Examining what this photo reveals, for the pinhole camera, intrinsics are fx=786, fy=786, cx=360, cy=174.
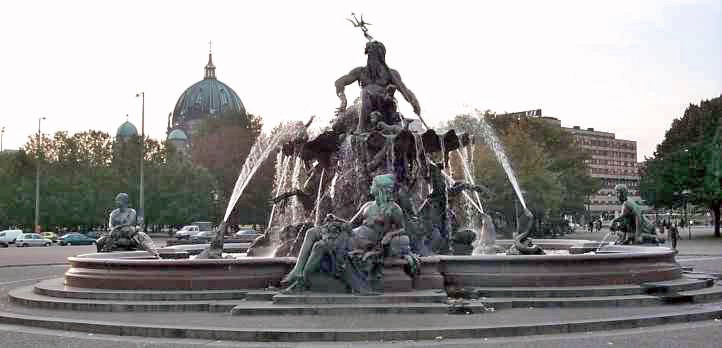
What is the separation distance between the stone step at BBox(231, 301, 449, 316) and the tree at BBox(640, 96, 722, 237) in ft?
149

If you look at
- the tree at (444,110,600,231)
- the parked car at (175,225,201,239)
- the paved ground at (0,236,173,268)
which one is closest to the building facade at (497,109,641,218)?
the tree at (444,110,600,231)

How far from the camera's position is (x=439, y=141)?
18969 millimetres

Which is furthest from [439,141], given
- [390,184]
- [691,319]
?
[691,319]

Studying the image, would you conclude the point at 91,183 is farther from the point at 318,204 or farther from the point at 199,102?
the point at 199,102

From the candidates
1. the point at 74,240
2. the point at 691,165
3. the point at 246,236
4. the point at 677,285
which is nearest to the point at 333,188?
the point at 677,285

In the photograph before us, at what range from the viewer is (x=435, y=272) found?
13492 mm

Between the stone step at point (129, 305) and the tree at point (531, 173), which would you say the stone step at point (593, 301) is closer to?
the stone step at point (129, 305)

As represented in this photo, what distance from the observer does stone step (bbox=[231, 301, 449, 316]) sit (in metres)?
11.6

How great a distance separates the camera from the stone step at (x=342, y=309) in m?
11.6

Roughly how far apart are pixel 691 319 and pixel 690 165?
4730cm

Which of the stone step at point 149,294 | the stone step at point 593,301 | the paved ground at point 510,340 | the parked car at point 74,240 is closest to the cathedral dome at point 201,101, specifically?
the parked car at point 74,240

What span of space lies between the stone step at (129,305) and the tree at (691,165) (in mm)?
46598

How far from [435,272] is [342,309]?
2338mm

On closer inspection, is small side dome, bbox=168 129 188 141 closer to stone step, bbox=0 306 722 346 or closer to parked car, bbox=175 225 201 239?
parked car, bbox=175 225 201 239
